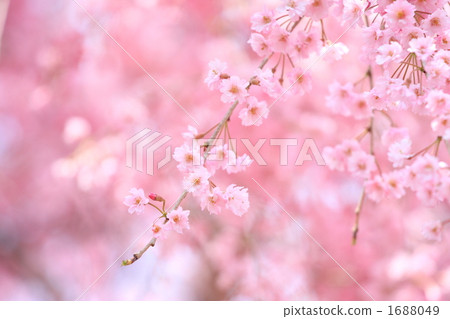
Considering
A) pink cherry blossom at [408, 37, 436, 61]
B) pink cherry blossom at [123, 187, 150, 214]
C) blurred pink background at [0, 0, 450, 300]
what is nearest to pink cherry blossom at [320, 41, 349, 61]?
pink cherry blossom at [408, 37, 436, 61]

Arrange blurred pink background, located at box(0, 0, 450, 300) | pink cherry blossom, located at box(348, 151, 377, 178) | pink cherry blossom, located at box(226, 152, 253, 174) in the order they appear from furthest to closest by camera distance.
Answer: blurred pink background, located at box(0, 0, 450, 300), pink cherry blossom, located at box(348, 151, 377, 178), pink cherry blossom, located at box(226, 152, 253, 174)

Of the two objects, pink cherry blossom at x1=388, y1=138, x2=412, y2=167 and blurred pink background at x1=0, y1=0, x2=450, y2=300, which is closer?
pink cherry blossom at x1=388, y1=138, x2=412, y2=167

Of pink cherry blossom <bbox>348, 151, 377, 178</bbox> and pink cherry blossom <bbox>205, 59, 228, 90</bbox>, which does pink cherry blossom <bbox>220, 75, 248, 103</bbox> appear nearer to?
pink cherry blossom <bbox>205, 59, 228, 90</bbox>

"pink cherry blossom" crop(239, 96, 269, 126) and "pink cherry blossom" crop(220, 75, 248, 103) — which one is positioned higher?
"pink cherry blossom" crop(239, 96, 269, 126)

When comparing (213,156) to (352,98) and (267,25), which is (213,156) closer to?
(267,25)

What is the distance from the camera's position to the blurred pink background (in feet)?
6.93

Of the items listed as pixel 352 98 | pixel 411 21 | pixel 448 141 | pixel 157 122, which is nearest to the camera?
pixel 411 21

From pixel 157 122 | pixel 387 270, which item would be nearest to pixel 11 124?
pixel 157 122

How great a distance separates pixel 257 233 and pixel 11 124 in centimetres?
129

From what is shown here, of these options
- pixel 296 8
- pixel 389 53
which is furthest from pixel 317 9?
pixel 389 53

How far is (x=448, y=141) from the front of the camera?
0.92 meters

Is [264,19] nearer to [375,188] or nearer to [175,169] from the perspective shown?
[375,188]

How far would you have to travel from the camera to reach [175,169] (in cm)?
213

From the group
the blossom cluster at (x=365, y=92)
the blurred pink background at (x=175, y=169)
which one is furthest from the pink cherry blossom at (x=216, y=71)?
the blurred pink background at (x=175, y=169)
